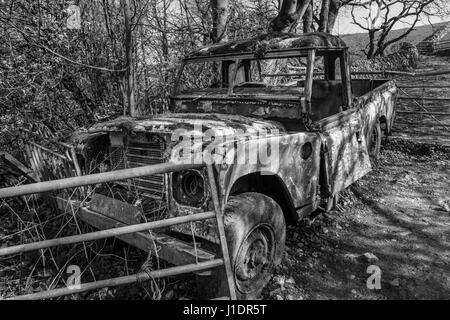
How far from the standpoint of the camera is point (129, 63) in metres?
5.84

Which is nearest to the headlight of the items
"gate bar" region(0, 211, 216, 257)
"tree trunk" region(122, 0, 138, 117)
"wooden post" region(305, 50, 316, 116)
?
"gate bar" region(0, 211, 216, 257)

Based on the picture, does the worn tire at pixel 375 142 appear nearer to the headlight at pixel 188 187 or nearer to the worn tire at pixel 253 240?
the worn tire at pixel 253 240

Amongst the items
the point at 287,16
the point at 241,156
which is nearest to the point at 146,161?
the point at 241,156

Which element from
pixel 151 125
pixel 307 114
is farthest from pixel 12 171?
pixel 307 114

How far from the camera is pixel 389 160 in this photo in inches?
255

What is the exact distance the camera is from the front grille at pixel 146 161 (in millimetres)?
2969

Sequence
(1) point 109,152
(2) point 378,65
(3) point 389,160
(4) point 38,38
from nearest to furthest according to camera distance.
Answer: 1. (1) point 109,152
2. (4) point 38,38
3. (3) point 389,160
4. (2) point 378,65

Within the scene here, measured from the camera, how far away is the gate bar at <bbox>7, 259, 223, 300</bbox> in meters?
1.99

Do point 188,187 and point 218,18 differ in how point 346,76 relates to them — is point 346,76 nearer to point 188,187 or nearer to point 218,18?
point 188,187

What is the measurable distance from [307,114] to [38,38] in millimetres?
4226

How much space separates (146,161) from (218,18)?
216 inches

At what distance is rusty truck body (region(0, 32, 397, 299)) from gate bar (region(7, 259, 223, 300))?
13 centimetres
